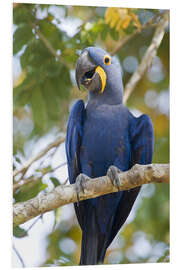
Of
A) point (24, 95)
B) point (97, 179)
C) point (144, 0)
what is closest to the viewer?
point (97, 179)

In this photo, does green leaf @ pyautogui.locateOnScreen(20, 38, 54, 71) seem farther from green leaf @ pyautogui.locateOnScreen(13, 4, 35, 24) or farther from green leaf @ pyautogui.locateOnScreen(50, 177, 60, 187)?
green leaf @ pyautogui.locateOnScreen(50, 177, 60, 187)

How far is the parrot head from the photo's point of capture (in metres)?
2.69

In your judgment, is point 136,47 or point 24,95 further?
point 136,47

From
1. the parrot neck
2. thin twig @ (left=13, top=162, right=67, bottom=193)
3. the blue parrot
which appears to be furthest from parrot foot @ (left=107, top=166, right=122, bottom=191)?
the parrot neck

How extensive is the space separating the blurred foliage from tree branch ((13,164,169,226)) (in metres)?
0.13

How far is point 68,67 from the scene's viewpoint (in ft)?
9.73

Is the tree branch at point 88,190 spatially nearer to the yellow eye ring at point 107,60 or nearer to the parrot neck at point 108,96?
the parrot neck at point 108,96

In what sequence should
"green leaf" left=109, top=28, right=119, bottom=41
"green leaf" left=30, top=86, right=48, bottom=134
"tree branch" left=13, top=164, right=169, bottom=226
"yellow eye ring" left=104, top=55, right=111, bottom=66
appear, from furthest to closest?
1. "green leaf" left=109, top=28, right=119, bottom=41
2. "green leaf" left=30, top=86, right=48, bottom=134
3. "yellow eye ring" left=104, top=55, right=111, bottom=66
4. "tree branch" left=13, top=164, right=169, bottom=226

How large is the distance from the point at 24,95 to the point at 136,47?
937 millimetres

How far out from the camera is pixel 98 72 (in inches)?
108

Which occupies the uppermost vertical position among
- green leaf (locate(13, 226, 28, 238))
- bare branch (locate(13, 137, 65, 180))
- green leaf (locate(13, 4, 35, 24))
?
green leaf (locate(13, 4, 35, 24))
